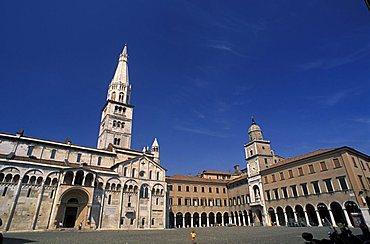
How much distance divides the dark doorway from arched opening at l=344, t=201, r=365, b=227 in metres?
37.4

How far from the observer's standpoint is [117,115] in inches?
1971

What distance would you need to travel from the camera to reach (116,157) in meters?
41.0

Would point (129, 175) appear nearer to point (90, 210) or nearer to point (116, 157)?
point (116, 157)

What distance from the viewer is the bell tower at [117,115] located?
4803 cm

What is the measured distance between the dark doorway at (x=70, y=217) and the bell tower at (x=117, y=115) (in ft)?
55.5

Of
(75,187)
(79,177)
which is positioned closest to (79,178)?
(79,177)

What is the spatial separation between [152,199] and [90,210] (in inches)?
423

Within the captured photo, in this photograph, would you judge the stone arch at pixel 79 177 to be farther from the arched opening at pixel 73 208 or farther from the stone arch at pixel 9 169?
the stone arch at pixel 9 169

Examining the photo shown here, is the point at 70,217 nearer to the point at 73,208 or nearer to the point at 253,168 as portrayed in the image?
the point at 73,208

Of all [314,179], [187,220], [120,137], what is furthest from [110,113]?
[314,179]

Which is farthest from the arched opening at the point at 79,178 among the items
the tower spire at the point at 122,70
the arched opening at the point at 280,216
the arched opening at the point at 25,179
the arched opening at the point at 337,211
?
the arched opening at the point at 337,211

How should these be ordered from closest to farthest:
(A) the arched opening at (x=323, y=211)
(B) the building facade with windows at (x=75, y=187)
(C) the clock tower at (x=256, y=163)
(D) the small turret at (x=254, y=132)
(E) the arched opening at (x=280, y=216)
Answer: (B) the building facade with windows at (x=75, y=187) → (A) the arched opening at (x=323, y=211) → (E) the arched opening at (x=280, y=216) → (C) the clock tower at (x=256, y=163) → (D) the small turret at (x=254, y=132)

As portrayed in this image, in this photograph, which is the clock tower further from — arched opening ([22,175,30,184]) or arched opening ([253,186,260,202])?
arched opening ([22,175,30,184])

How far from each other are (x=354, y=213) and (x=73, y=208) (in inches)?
1501
